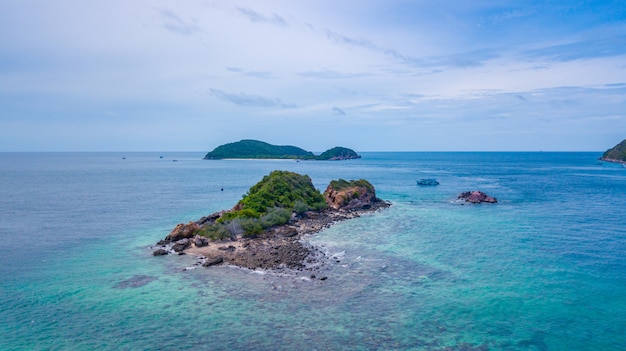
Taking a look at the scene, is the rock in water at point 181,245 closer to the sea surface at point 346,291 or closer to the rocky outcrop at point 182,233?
the rocky outcrop at point 182,233

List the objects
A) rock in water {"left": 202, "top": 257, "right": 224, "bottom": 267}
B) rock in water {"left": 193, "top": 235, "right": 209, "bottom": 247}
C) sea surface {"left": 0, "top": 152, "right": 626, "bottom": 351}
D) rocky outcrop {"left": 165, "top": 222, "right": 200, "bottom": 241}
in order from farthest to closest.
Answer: rocky outcrop {"left": 165, "top": 222, "right": 200, "bottom": 241}, rock in water {"left": 193, "top": 235, "right": 209, "bottom": 247}, rock in water {"left": 202, "top": 257, "right": 224, "bottom": 267}, sea surface {"left": 0, "top": 152, "right": 626, "bottom": 351}

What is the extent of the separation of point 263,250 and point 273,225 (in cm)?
966

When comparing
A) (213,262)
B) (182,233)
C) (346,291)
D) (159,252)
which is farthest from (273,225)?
(346,291)

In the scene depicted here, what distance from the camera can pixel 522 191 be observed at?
3420 inches

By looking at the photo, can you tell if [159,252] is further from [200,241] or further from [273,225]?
[273,225]

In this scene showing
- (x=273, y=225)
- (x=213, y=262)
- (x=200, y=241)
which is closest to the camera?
(x=213, y=262)

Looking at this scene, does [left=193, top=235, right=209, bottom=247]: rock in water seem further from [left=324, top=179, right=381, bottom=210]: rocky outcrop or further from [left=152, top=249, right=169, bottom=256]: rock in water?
[left=324, top=179, right=381, bottom=210]: rocky outcrop

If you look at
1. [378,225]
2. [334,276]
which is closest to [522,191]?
[378,225]

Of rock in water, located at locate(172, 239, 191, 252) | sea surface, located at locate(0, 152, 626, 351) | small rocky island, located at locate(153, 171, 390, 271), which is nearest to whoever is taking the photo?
sea surface, located at locate(0, 152, 626, 351)

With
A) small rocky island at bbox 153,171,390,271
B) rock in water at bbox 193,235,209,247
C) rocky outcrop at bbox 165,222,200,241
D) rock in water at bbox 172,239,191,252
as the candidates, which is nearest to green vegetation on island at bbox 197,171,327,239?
small rocky island at bbox 153,171,390,271

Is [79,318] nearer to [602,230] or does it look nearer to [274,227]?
[274,227]

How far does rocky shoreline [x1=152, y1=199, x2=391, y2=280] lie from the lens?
33.8 metres

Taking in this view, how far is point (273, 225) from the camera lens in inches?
1853

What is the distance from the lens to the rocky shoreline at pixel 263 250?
33.8 metres
